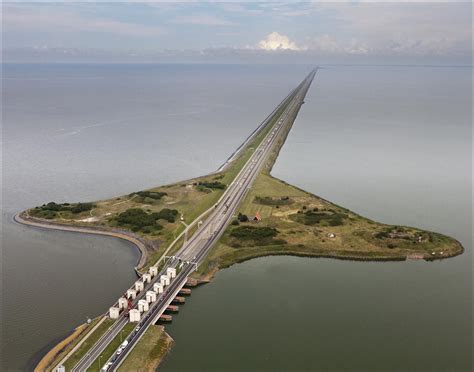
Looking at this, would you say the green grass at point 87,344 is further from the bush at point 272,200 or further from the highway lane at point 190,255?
the bush at point 272,200

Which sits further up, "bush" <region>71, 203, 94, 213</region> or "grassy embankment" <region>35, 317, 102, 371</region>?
"bush" <region>71, 203, 94, 213</region>

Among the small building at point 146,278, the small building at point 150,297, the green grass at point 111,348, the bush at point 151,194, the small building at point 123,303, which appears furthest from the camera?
the bush at point 151,194

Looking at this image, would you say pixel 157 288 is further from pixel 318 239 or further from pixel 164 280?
pixel 318 239

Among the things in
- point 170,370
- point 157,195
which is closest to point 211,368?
point 170,370

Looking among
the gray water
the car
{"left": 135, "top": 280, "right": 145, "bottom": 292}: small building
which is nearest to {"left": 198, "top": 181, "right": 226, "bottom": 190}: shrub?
the gray water

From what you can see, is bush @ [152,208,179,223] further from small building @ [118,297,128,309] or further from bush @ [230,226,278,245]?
small building @ [118,297,128,309]

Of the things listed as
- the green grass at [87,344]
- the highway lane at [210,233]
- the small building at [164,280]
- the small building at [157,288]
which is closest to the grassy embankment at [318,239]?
the highway lane at [210,233]
